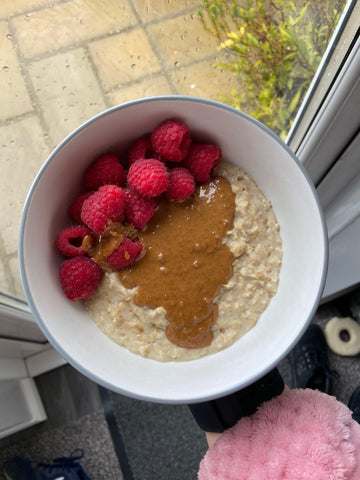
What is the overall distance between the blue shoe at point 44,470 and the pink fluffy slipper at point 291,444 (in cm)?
50

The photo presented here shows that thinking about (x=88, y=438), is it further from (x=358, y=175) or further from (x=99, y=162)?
(x=358, y=175)

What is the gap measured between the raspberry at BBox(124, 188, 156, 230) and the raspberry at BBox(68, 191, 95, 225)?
0.07 meters

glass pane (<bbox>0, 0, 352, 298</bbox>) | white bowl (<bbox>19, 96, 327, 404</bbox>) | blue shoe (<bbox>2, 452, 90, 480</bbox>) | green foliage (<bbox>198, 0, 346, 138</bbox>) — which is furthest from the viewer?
blue shoe (<bbox>2, 452, 90, 480</bbox>)

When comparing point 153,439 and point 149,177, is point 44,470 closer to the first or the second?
point 153,439

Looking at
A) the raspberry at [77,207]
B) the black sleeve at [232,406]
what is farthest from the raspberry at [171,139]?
the black sleeve at [232,406]

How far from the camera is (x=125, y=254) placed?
2.36 feet

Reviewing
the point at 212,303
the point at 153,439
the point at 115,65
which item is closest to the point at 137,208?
the point at 212,303

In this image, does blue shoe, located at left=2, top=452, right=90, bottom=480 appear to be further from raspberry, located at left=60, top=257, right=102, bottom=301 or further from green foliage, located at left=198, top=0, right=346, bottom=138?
green foliage, located at left=198, top=0, right=346, bottom=138

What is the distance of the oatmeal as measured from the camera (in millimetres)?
748

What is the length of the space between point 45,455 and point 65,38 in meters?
1.10

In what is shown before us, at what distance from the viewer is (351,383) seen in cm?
131

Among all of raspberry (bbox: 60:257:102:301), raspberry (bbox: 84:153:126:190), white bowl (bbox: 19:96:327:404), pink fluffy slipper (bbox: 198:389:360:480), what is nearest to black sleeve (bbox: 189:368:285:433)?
pink fluffy slipper (bbox: 198:389:360:480)

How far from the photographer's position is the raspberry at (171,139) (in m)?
0.72

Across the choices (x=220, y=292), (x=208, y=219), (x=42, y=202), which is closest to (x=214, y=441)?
(x=220, y=292)
